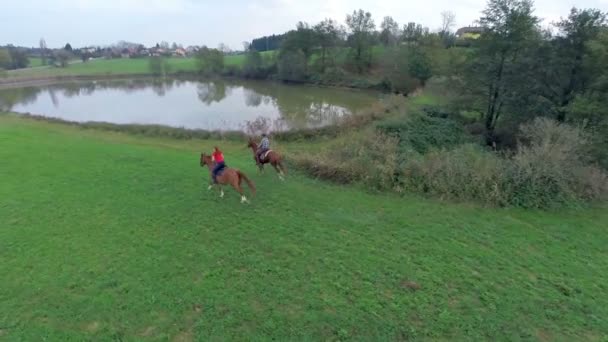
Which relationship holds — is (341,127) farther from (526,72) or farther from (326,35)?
(326,35)

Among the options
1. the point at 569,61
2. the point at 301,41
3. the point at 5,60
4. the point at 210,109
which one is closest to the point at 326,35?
the point at 301,41

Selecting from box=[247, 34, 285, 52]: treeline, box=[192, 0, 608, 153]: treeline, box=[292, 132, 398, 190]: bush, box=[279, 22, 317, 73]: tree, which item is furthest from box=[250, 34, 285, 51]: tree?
box=[292, 132, 398, 190]: bush

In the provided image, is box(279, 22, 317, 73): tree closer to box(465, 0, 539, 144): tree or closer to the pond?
the pond

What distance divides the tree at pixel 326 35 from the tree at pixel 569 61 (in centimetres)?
4903

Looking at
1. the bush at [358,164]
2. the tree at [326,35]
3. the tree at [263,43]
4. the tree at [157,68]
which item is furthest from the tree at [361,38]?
the tree at [263,43]

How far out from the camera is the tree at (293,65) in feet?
202

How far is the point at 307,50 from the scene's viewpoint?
6519cm

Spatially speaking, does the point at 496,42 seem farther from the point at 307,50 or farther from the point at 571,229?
the point at 307,50

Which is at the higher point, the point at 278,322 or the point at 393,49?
the point at 393,49

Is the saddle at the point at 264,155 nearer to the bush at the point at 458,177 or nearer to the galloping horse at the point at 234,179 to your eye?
the galloping horse at the point at 234,179

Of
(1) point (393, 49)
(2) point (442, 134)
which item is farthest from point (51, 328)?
(1) point (393, 49)

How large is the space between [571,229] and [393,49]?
46997 millimetres

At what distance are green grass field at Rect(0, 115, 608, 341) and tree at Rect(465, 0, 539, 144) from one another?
1055cm

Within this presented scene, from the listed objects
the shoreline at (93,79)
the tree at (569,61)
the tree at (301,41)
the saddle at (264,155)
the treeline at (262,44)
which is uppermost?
the treeline at (262,44)
